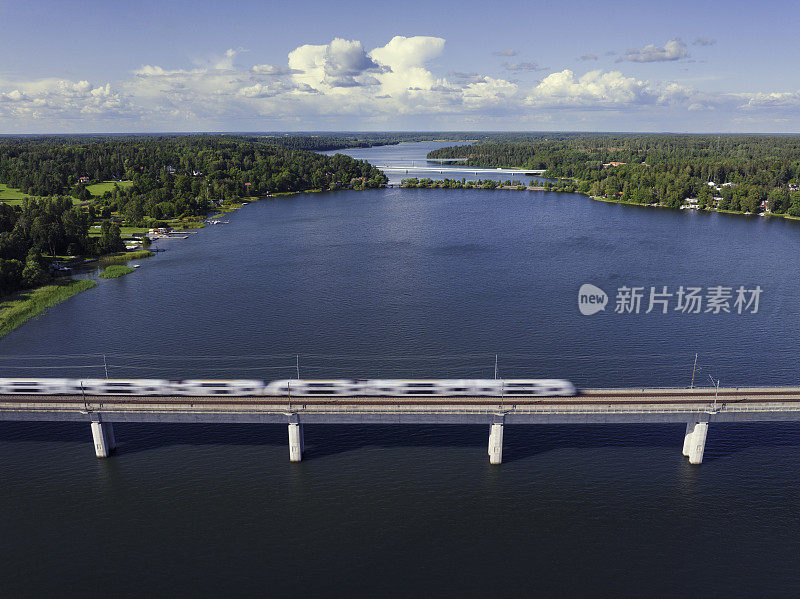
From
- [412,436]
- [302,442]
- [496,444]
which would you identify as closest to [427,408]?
[412,436]

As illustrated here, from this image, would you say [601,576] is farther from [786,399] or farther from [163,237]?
[163,237]

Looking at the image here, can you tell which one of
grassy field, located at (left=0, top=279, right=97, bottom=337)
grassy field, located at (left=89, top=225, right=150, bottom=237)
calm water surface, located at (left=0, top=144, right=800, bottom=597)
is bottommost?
calm water surface, located at (left=0, top=144, right=800, bottom=597)

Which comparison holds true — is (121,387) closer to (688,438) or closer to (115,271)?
(688,438)

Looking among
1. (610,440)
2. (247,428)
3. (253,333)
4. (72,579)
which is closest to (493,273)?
(253,333)

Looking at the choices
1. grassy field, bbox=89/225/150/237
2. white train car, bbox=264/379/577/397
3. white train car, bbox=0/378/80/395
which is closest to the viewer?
white train car, bbox=264/379/577/397

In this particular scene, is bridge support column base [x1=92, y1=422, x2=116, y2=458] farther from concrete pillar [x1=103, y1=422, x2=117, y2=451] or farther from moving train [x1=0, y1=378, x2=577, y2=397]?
moving train [x1=0, y1=378, x2=577, y2=397]

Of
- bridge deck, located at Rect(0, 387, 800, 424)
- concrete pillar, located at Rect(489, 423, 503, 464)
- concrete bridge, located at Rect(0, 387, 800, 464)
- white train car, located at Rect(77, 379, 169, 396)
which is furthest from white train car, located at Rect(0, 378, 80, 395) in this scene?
concrete pillar, located at Rect(489, 423, 503, 464)

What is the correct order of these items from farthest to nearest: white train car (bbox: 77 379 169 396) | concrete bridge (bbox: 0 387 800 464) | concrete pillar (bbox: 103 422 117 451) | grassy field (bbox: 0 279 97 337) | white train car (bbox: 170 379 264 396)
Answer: grassy field (bbox: 0 279 97 337)
white train car (bbox: 77 379 169 396)
white train car (bbox: 170 379 264 396)
concrete pillar (bbox: 103 422 117 451)
concrete bridge (bbox: 0 387 800 464)

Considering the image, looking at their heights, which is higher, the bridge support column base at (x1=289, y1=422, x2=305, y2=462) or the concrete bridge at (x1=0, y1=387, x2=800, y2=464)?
the concrete bridge at (x1=0, y1=387, x2=800, y2=464)
